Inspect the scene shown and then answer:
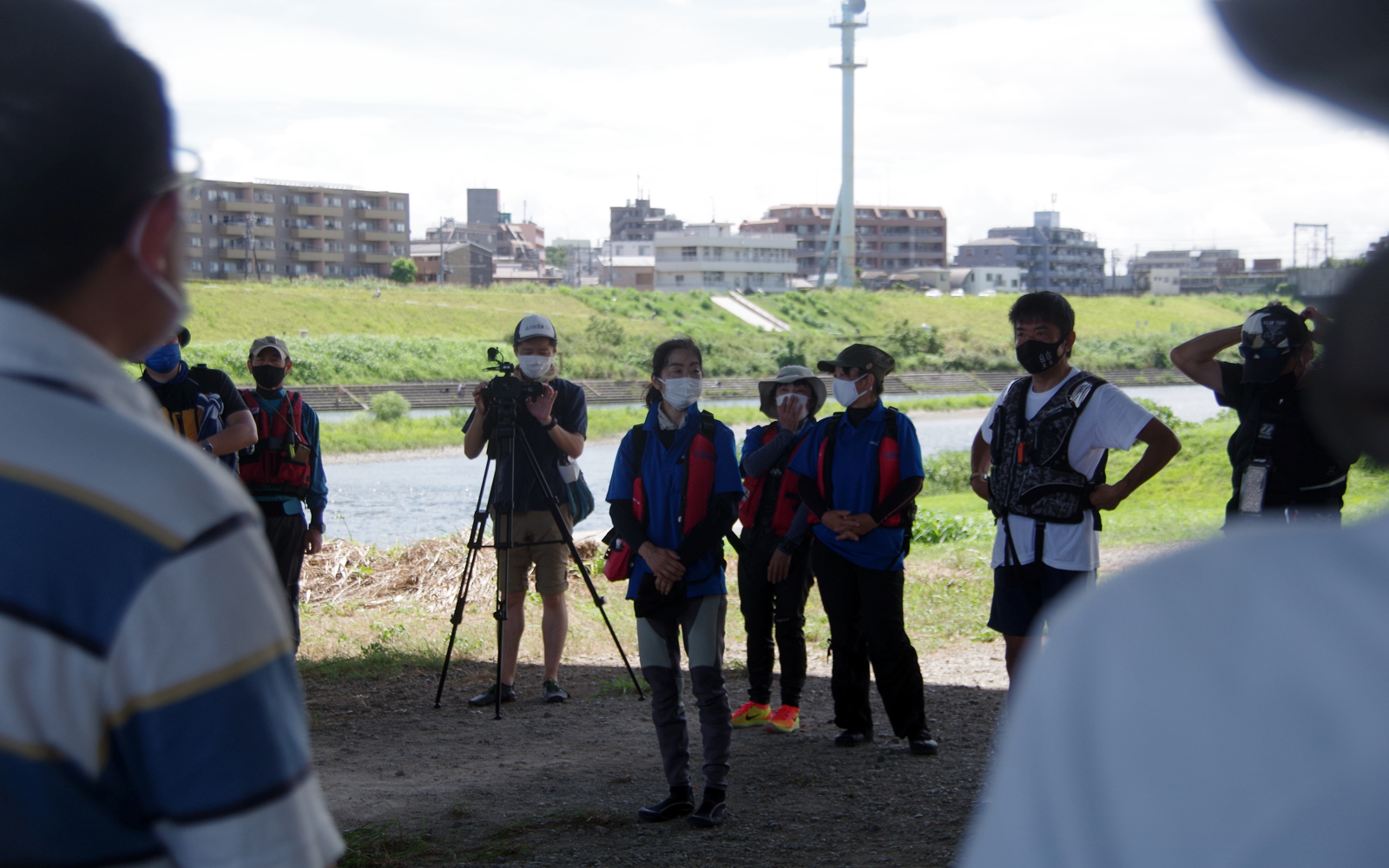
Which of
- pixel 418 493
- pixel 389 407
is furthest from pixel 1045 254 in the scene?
pixel 418 493

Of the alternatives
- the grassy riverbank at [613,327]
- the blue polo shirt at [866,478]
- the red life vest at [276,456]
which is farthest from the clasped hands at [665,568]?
Result: the grassy riverbank at [613,327]

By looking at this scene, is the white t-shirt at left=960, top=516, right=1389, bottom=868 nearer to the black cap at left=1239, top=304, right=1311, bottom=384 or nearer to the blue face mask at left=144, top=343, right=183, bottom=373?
the black cap at left=1239, top=304, right=1311, bottom=384

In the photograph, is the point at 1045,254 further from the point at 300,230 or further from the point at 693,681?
the point at 693,681

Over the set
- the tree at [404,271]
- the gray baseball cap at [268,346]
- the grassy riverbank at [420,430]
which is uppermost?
the tree at [404,271]

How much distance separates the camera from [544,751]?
6379 mm

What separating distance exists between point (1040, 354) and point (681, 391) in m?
1.68

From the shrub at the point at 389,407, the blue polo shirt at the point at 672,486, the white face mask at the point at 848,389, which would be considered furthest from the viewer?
the shrub at the point at 389,407

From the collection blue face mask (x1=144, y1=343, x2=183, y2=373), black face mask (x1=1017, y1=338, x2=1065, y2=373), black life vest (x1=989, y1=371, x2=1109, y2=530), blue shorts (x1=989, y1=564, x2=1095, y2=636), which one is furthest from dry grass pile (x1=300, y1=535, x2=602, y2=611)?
black face mask (x1=1017, y1=338, x2=1065, y2=373)

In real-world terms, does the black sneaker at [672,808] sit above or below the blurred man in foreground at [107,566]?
below

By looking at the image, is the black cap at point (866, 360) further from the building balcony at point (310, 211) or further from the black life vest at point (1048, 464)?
the building balcony at point (310, 211)

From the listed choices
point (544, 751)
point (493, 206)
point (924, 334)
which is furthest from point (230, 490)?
point (493, 206)

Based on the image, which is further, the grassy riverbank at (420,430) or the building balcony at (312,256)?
the building balcony at (312,256)

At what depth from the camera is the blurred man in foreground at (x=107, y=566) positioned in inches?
38.6

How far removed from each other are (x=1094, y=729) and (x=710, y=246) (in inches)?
4007
